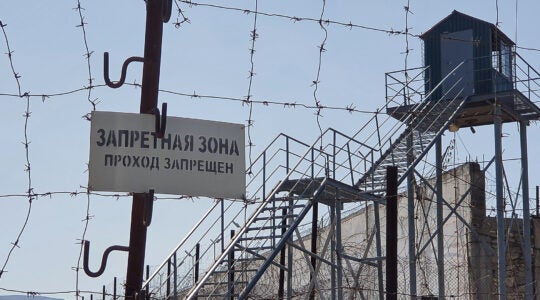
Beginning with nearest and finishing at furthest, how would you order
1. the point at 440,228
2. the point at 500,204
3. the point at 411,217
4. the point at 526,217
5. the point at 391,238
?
the point at 391,238
the point at 411,217
the point at 500,204
the point at 440,228
the point at 526,217

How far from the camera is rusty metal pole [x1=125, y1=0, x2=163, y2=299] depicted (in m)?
9.36

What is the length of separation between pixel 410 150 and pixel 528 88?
3682mm

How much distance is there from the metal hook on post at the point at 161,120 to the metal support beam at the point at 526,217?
13458mm

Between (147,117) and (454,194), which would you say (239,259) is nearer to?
(147,117)

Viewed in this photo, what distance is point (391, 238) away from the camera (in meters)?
14.8

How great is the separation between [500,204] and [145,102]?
12843 mm

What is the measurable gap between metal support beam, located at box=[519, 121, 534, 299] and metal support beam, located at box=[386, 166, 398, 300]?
7.06m

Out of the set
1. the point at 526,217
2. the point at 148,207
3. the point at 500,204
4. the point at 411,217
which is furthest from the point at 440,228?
the point at 148,207

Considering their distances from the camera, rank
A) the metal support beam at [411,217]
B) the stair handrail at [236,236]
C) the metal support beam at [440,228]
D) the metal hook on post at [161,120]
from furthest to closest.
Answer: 1. the metal support beam at [440,228]
2. the metal support beam at [411,217]
3. the stair handrail at [236,236]
4. the metal hook on post at [161,120]

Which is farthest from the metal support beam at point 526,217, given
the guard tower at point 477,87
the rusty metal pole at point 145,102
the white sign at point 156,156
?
the rusty metal pole at point 145,102

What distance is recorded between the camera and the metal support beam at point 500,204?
2020 centimetres

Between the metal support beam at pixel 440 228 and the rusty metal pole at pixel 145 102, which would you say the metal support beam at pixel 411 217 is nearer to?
the metal support beam at pixel 440 228

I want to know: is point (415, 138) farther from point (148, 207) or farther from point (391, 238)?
point (148, 207)

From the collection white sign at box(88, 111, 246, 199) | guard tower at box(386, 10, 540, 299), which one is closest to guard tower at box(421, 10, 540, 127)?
guard tower at box(386, 10, 540, 299)
